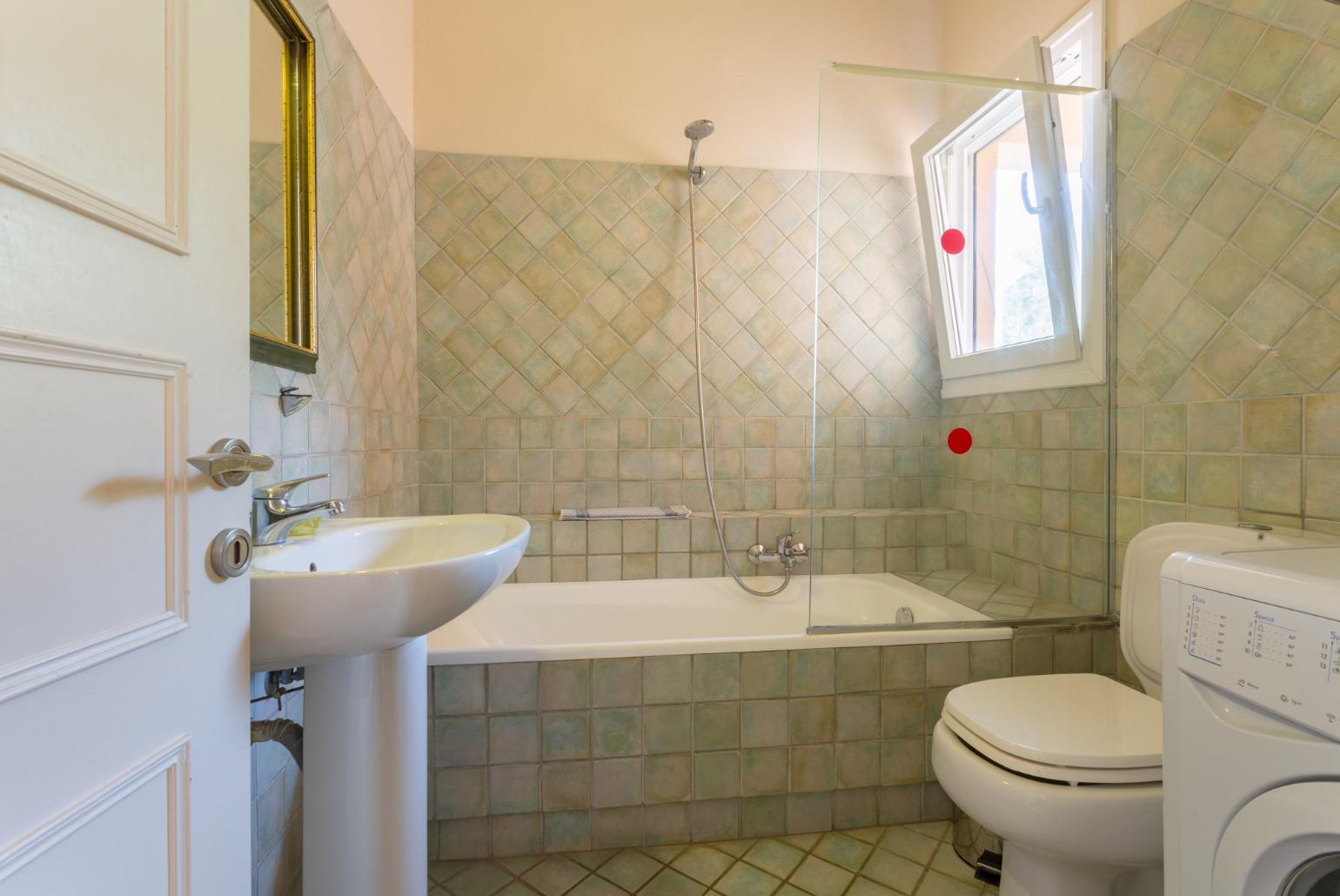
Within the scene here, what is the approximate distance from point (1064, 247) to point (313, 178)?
79.4 inches

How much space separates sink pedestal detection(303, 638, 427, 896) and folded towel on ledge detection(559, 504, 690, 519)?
1.27m

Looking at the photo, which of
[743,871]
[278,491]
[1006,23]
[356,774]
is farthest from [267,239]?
[1006,23]

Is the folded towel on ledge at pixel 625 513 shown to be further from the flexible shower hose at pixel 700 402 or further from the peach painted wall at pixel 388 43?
the peach painted wall at pixel 388 43

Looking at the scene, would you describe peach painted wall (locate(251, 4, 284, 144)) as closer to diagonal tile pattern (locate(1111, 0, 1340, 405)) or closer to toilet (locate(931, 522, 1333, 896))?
toilet (locate(931, 522, 1333, 896))

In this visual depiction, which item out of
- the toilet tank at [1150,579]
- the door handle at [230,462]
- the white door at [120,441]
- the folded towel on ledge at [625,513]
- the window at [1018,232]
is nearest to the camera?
the white door at [120,441]

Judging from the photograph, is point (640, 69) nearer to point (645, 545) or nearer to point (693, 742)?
point (645, 545)

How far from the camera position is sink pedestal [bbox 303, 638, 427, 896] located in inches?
41.5

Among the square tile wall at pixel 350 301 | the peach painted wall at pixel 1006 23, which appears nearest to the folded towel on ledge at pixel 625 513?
the square tile wall at pixel 350 301

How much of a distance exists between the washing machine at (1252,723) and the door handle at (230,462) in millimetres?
1146

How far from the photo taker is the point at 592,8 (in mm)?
2463

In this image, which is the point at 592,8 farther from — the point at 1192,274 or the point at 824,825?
the point at 824,825

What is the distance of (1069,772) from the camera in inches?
46.2

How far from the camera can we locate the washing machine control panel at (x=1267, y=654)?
714 millimetres

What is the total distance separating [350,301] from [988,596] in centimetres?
198
